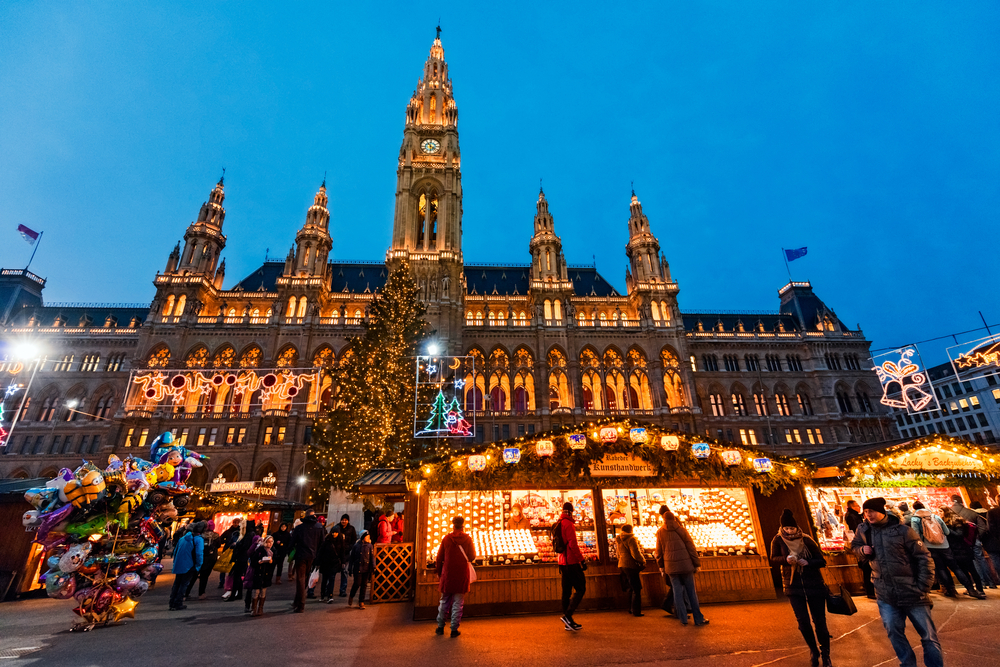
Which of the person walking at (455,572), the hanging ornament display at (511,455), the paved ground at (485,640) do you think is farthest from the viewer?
the hanging ornament display at (511,455)

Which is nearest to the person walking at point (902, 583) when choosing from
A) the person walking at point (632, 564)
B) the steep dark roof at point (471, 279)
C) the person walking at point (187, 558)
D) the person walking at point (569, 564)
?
the person walking at point (569, 564)

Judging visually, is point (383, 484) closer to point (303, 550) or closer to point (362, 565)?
point (362, 565)

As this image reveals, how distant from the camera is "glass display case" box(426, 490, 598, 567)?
9.38 m

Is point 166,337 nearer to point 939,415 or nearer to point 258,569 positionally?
point 258,569

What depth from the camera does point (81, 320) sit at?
42.6 metres

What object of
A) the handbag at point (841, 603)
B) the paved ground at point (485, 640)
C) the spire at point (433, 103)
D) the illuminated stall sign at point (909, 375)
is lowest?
the paved ground at point (485, 640)

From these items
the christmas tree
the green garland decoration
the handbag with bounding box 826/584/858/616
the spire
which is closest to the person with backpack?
the green garland decoration

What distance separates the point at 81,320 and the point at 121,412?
1574 cm

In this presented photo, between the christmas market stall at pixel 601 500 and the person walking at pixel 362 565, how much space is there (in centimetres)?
183

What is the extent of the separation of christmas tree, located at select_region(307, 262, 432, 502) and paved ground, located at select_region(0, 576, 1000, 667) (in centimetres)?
1135

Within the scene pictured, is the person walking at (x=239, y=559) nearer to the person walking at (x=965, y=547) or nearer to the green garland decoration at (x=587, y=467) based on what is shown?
the green garland decoration at (x=587, y=467)

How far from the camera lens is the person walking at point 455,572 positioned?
7.19m

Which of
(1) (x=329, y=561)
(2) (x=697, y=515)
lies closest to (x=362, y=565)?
(1) (x=329, y=561)

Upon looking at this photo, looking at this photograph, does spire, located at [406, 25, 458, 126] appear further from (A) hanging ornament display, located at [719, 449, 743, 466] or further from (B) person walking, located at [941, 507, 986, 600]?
(B) person walking, located at [941, 507, 986, 600]
